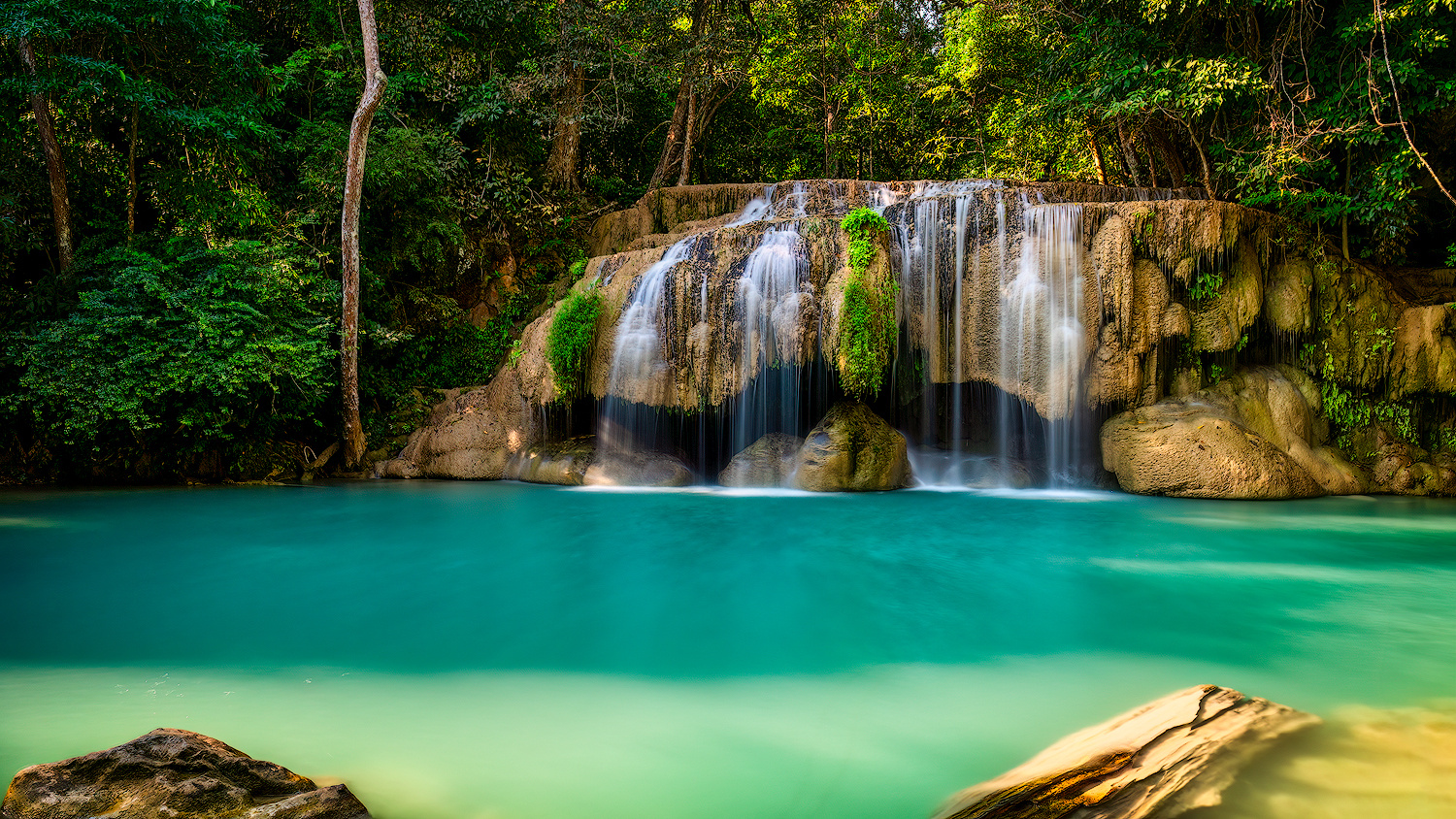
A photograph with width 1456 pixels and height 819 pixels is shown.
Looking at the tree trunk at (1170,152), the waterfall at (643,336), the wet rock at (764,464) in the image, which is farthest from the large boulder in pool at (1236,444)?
the waterfall at (643,336)

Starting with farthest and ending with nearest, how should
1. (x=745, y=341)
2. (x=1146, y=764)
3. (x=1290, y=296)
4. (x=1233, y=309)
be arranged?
(x=745, y=341) → (x=1290, y=296) → (x=1233, y=309) → (x=1146, y=764)

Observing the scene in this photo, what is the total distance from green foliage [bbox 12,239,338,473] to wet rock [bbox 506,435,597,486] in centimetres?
297

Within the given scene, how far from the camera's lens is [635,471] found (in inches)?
456

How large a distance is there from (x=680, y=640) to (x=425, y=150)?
12.0 meters

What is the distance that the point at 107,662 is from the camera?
13.1ft

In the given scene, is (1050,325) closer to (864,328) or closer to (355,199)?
(864,328)

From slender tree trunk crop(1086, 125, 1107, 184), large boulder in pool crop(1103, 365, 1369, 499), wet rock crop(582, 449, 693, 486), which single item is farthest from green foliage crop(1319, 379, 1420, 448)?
wet rock crop(582, 449, 693, 486)

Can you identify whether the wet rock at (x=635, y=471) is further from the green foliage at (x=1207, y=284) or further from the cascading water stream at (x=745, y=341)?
the green foliage at (x=1207, y=284)

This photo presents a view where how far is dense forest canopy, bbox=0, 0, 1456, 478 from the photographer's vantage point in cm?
1008

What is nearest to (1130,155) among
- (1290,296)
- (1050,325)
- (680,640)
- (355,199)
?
(1290,296)

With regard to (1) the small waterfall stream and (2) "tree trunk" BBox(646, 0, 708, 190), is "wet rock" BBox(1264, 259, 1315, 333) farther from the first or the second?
(2) "tree trunk" BBox(646, 0, 708, 190)

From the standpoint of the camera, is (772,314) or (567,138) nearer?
(772,314)

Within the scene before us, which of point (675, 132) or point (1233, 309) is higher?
point (675, 132)

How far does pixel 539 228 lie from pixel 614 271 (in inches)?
180
